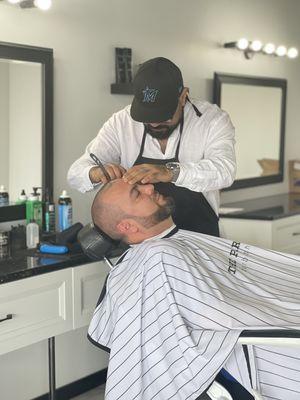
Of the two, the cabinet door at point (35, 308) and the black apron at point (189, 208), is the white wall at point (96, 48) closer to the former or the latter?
the cabinet door at point (35, 308)

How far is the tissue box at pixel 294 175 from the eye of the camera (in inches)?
170

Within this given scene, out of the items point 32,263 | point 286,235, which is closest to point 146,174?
point 32,263

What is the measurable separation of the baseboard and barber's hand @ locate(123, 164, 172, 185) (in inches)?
53.8

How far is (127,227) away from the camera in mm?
1784

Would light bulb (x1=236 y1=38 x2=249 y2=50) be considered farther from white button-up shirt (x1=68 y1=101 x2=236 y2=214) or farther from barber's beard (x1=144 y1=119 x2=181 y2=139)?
barber's beard (x1=144 y1=119 x2=181 y2=139)

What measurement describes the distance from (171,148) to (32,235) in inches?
27.8

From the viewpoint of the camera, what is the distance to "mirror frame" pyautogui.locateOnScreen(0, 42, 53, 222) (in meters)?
2.38

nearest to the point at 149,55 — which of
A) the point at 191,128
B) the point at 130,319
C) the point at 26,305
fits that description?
the point at 191,128

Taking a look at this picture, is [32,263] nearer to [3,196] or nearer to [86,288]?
[86,288]

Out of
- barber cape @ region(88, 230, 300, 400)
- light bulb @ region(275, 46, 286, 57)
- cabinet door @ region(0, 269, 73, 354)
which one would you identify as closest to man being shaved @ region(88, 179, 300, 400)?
barber cape @ region(88, 230, 300, 400)

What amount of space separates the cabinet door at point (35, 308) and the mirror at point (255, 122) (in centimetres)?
180

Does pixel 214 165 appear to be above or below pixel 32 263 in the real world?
above

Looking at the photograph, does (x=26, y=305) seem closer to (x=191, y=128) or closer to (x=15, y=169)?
(x=15, y=169)

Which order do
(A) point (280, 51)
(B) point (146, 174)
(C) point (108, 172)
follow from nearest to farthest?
(B) point (146, 174) < (C) point (108, 172) < (A) point (280, 51)
